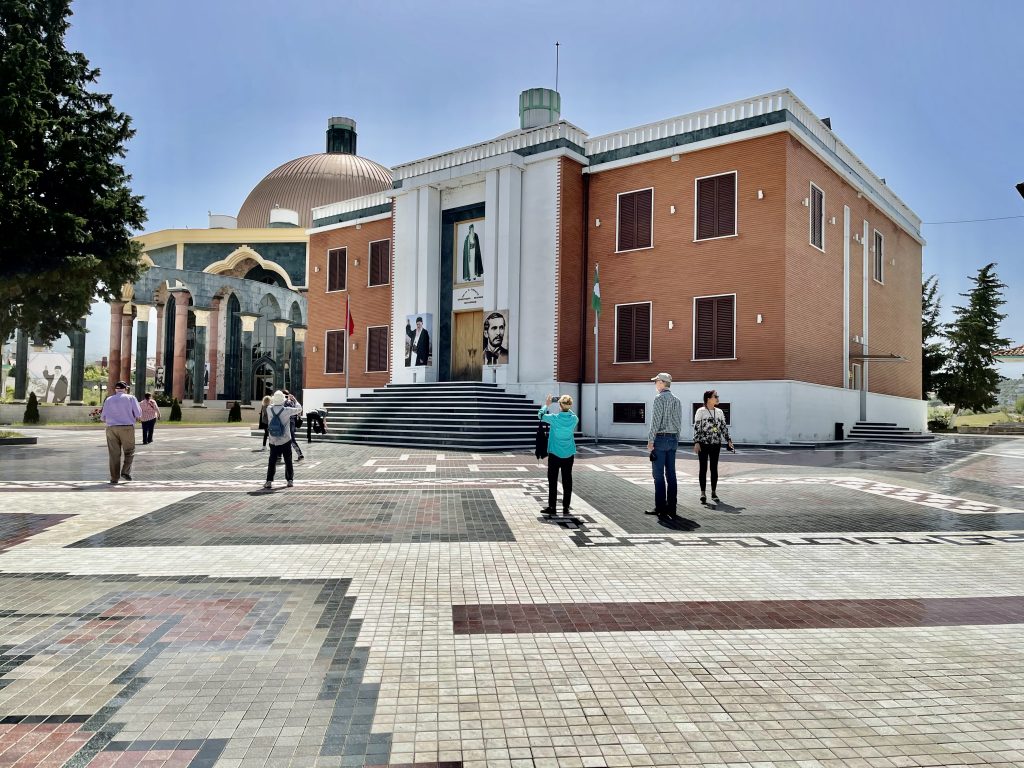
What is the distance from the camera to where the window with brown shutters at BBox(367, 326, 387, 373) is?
3069 centimetres

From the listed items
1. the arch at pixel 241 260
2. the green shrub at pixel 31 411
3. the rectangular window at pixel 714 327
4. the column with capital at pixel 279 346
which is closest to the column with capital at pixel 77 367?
the green shrub at pixel 31 411

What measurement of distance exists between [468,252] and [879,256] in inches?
704

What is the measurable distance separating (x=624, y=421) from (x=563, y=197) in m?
8.44

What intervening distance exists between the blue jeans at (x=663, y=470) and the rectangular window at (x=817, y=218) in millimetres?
17124

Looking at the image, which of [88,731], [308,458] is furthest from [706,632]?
[308,458]

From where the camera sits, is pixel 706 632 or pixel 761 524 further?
pixel 761 524

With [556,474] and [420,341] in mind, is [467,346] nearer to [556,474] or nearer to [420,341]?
[420,341]

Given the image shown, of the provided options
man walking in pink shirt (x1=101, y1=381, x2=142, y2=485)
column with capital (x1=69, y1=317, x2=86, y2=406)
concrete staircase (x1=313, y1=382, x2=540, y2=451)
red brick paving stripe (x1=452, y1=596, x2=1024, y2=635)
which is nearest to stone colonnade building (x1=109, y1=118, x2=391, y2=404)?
column with capital (x1=69, y1=317, x2=86, y2=406)

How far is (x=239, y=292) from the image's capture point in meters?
45.6

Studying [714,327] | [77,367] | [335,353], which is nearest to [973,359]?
[714,327]

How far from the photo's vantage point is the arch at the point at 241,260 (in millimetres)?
50969

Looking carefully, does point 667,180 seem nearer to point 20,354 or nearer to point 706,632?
point 706,632

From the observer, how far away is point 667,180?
23.6 metres

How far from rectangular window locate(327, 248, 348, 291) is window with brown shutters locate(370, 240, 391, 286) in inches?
73.1
